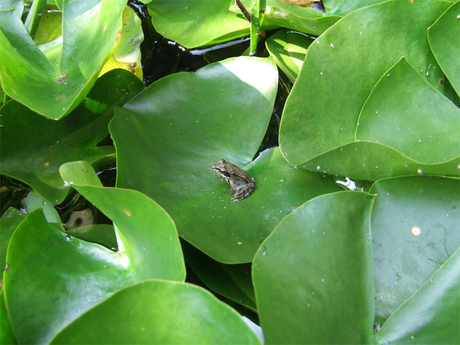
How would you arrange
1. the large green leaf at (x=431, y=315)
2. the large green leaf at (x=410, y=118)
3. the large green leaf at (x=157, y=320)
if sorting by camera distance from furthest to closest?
the large green leaf at (x=410, y=118)
the large green leaf at (x=431, y=315)
the large green leaf at (x=157, y=320)

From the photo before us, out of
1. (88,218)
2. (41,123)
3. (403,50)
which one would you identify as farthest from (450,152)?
(41,123)

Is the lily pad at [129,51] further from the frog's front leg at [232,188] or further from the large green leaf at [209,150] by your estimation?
the frog's front leg at [232,188]

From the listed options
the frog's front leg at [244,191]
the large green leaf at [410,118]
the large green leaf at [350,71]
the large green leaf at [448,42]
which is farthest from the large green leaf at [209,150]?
the large green leaf at [448,42]

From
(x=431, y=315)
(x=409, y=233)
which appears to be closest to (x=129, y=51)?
(x=409, y=233)

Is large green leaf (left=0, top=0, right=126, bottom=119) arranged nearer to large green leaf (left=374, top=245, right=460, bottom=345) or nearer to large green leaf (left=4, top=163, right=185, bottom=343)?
large green leaf (left=4, top=163, right=185, bottom=343)

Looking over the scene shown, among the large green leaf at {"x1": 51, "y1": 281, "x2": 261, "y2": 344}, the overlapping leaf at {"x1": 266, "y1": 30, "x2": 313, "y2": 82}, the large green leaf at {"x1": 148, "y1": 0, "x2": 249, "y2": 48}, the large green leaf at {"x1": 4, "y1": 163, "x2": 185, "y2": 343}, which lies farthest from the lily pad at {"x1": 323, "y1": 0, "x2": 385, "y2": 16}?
the large green leaf at {"x1": 51, "y1": 281, "x2": 261, "y2": 344}

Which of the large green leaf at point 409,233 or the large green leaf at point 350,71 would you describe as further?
the large green leaf at point 350,71
